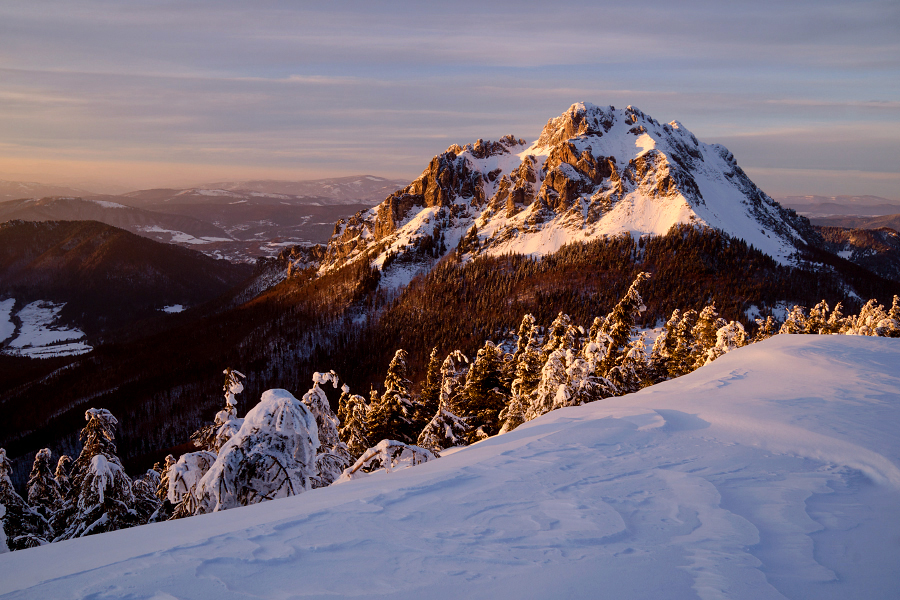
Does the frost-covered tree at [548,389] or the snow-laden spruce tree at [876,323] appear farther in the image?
the snow-laden spruce tree at [876,323]

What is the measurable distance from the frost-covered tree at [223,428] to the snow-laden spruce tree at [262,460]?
366cm

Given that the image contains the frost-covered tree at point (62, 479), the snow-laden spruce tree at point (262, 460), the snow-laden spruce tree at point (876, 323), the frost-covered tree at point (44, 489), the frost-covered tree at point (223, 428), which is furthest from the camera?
the snow-laden spruce tree at point (876, 323)

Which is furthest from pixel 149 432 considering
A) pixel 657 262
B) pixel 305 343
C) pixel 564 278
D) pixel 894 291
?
pixel 894 291

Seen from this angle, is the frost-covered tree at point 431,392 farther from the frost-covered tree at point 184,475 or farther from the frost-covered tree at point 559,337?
the frost-covered tree at point 184,475

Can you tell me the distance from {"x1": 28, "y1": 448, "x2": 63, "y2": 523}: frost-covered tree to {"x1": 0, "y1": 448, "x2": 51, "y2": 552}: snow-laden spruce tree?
1226 millimetres

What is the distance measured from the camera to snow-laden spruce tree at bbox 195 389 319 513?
31.2 ft

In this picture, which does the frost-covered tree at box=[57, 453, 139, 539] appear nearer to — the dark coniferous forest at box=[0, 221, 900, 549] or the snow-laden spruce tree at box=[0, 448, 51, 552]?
the dark coniferous forest at box=[0, 221, 900, 549]

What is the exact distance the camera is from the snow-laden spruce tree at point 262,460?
9.52 m

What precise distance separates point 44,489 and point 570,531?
87.4ft

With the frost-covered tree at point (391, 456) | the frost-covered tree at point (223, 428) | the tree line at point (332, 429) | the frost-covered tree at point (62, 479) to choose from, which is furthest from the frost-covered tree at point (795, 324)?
the frost-covered tree at point (62, 479)

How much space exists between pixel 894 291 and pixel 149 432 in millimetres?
279277

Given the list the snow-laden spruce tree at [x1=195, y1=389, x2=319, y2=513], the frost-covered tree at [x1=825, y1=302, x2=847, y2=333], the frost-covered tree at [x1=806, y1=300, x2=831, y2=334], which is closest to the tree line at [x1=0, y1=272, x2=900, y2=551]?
the snow-laden spruce tree at [x1=195, y1=389, x2=319, y2=513]

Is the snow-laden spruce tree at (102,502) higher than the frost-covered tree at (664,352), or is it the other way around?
the frost-covered tree at (664,352)

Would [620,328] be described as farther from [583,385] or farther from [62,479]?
[62,479]
